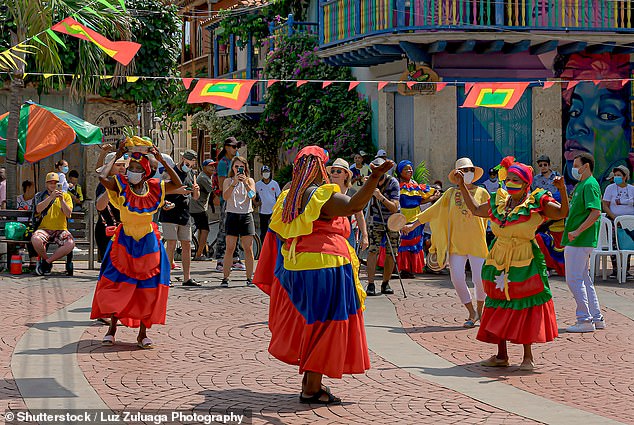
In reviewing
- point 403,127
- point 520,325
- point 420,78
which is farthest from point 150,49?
point 520,325

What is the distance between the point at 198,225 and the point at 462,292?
25.2 ft

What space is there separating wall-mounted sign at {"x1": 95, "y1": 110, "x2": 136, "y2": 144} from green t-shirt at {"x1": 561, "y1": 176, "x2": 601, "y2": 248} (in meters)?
15.3

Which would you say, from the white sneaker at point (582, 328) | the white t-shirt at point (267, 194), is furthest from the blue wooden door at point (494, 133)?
the white sneaker at point (582, 328)

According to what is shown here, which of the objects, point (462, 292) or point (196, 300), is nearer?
point (462, 292)

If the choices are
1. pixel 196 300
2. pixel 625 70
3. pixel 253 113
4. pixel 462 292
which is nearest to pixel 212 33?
pixel 253 113

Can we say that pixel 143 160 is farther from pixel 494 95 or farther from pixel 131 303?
pixel 494 95

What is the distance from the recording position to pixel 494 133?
21078 millimetres

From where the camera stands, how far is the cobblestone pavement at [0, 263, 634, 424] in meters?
6.69

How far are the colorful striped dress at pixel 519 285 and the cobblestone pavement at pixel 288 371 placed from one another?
1.06 feet

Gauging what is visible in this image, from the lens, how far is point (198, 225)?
56.4 ft

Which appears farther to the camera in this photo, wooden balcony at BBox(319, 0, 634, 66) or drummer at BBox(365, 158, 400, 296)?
wooden balcony at BBox(319, 0, 634, 66)

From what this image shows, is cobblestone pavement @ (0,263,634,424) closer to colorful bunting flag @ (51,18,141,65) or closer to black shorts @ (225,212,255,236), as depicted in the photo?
black shorts @ (225,212,255,236)

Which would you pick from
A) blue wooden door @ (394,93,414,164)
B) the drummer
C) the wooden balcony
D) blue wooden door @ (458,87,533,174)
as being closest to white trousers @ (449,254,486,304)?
the drummer

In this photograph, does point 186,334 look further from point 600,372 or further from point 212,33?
point 212,33
